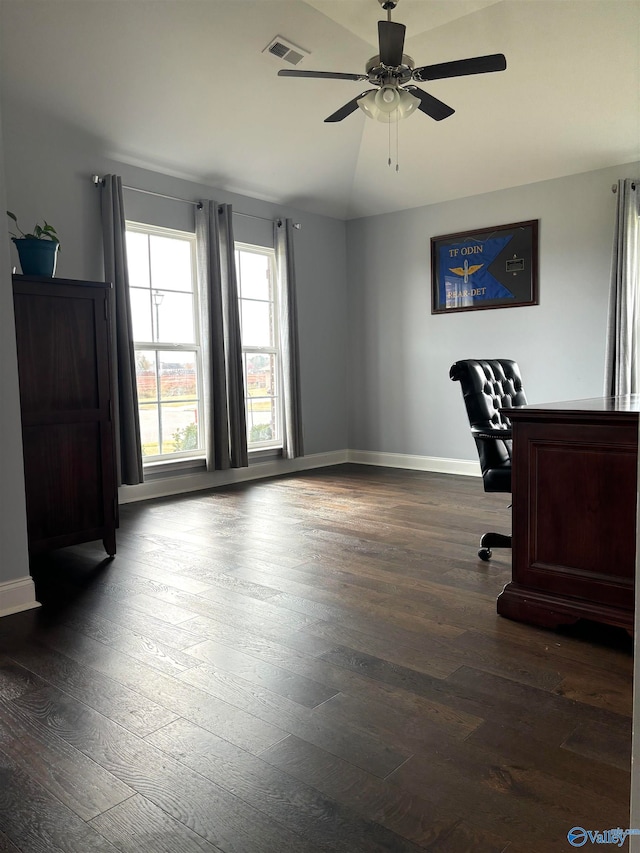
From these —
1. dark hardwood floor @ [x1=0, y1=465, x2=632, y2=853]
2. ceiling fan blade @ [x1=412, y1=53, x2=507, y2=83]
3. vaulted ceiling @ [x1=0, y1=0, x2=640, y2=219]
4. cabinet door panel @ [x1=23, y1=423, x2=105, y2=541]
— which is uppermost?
vaulted ceiling @ [x1=0, y1=0, x2=640, y2=219]

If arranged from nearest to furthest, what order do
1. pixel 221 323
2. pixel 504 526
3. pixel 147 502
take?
1. pixel 504 526
2. pixel 147 502
3. pixel 221 323

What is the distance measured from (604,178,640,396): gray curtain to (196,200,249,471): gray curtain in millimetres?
3156

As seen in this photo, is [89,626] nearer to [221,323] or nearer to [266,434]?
[221,323]

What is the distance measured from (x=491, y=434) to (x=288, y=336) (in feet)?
11.1

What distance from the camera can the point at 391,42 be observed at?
3.14 m

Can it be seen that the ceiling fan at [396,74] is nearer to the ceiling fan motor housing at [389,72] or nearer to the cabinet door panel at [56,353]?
the ceiling fan motor housing at [389,72]

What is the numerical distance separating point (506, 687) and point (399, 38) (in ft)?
10.00

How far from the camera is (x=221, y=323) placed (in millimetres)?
5359

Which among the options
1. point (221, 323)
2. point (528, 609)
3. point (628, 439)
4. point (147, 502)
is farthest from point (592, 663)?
point (221, 323)

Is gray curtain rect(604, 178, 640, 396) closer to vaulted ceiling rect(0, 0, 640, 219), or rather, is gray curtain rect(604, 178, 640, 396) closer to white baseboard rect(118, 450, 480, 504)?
vaulted ceiling rect(0, 0, 640, 219)

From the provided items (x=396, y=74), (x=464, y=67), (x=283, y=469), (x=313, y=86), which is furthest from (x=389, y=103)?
(x=283, y=469)

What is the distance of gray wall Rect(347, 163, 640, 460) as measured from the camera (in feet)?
17.0

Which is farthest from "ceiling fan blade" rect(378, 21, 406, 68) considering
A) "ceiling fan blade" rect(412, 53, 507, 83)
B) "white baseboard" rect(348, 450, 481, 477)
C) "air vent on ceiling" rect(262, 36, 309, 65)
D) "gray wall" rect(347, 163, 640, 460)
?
"white baseboard" rect(348, 450, 481, 477)

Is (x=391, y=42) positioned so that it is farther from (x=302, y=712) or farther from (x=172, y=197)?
(x=302, y=712)
